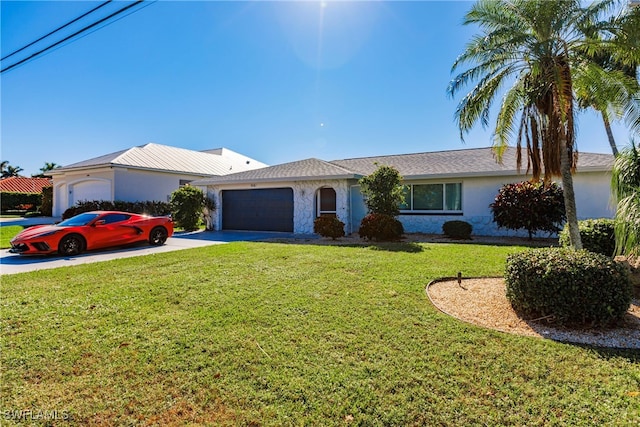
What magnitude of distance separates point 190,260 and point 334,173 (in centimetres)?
771

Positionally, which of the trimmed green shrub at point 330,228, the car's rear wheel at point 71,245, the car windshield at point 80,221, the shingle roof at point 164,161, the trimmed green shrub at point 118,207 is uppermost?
the shingle roof at point 164,161

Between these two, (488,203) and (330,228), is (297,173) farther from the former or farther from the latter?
(488,203)

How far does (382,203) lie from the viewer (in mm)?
12484

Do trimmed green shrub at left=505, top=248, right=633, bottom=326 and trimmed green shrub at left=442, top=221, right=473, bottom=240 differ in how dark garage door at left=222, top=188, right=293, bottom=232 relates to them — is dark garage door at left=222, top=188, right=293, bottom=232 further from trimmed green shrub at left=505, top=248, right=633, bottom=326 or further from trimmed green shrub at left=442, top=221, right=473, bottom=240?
trimmed green shrub at left=505, top=248, right=633, bottom=326

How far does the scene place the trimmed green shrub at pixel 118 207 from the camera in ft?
59.2

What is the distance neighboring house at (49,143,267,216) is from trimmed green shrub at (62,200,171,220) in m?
0.87

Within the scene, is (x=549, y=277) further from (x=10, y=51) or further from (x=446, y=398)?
(x=10, y=51)

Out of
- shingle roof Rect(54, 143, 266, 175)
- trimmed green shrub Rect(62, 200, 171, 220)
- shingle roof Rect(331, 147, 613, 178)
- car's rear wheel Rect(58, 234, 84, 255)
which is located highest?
shingle roof Rect(54, 143, 266, 175)

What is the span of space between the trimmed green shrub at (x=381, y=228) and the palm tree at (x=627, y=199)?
663 centimetres

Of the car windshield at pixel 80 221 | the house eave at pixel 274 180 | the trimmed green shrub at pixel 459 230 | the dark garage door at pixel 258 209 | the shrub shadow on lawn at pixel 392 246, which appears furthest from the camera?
the dark garage door at pixel 258 209

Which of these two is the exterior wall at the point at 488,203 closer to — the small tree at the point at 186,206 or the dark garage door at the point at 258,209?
the dark garage door at the point at 258,209

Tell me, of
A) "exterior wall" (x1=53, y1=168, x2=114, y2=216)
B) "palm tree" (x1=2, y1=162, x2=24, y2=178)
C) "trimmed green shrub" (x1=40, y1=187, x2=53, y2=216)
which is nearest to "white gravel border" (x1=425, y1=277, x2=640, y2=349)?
"exterior wall" (x1=53, y1=168, x2=114, y2=216)

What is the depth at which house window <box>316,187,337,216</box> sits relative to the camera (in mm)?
15539

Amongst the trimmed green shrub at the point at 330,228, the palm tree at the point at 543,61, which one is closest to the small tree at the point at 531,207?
the palm tree at the point at 543,61
